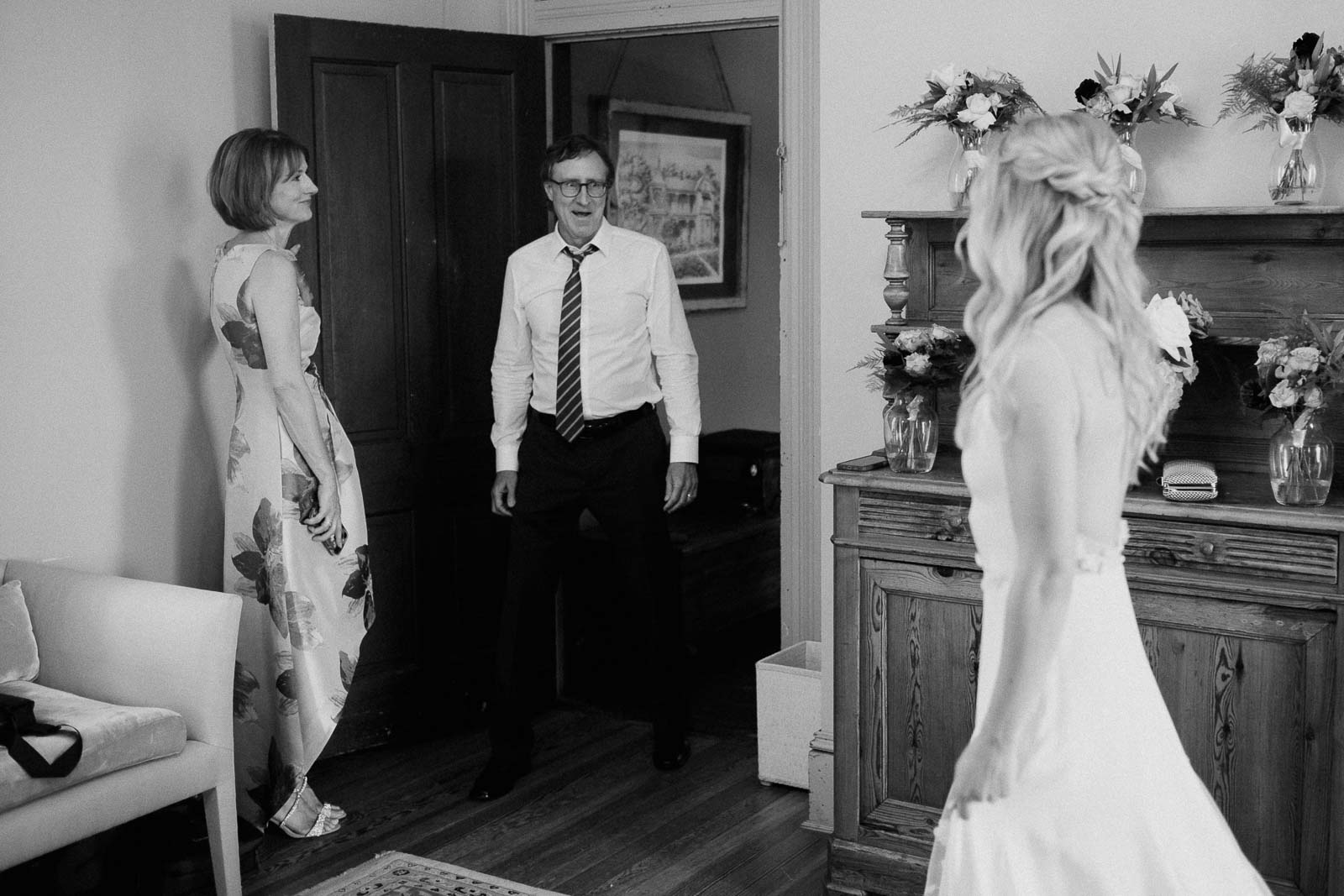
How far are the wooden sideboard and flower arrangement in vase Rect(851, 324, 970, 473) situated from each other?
0.06 m

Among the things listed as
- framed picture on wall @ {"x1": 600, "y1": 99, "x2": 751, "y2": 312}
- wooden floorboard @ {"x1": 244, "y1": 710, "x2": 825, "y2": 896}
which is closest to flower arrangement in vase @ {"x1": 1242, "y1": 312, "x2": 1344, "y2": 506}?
wooden floorboard @ {"x1": 244, "y1": 710, "x2": 825, "y2": 896}

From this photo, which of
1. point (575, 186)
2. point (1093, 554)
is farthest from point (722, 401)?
point (1093, 554)

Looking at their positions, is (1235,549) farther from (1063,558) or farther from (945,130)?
(945,130)

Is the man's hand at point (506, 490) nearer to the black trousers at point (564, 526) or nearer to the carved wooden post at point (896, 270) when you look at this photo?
the black trousers at point (564, 526)

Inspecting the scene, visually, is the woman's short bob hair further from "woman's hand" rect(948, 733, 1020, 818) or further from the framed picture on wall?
"woman's hand" rect(948, 733, 1020, 818)

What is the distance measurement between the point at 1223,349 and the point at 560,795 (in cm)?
208

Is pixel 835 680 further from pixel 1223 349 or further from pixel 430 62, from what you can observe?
pixel 430 62

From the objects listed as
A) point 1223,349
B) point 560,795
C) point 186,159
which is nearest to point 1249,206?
point 1223,349

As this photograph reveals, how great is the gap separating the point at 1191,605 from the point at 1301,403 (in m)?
0.45

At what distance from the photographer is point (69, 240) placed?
360cm

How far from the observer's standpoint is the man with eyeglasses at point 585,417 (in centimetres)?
400

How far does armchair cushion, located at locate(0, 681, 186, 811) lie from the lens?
2.78m

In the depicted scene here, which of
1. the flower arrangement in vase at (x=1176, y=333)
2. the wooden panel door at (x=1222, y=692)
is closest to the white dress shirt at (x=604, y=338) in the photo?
the wooden panel door at (x=1222, y=692)

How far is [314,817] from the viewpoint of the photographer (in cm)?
371
